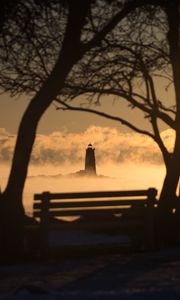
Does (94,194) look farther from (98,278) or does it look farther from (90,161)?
(90,161)

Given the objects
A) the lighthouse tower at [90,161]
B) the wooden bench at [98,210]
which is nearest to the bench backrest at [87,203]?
the wooden bench at [98,210]

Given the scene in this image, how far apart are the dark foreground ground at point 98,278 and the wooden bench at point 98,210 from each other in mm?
886

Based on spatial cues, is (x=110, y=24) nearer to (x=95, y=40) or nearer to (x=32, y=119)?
(x=95, y=40)

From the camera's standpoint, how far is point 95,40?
58.3 ft

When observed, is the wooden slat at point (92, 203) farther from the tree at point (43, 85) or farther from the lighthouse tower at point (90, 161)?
the lighthouse tower at point (90, 161)

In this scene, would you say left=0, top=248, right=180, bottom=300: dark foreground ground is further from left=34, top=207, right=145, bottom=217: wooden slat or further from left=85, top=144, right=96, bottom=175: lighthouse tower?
left=85, top=144, right=96, bottom=175: lighthouse tower

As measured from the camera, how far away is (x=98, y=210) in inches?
720

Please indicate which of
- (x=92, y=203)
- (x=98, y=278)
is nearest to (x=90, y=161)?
(x=92, y=203)

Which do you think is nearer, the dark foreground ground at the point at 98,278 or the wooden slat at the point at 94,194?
the dark foreground ground at the point at 98,278

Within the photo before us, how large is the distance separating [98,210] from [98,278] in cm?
568

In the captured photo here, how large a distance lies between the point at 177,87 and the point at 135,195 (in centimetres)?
485

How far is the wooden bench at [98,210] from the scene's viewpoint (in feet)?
57.9

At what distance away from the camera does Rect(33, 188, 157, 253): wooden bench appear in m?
17.7

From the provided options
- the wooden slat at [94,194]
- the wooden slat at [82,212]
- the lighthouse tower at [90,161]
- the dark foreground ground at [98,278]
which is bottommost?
the dark foreground ground at [98,278]
